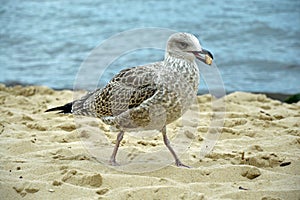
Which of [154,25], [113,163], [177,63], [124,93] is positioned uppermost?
[177,63]

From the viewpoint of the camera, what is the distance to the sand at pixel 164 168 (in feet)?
12.1

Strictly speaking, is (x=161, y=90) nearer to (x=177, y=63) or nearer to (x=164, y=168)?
(x=177, y=63)

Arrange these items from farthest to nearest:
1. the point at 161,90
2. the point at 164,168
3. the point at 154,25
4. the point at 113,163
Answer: the point at 154,25 < the point at 113,163 < the point at 164,168 < the point at 161,90

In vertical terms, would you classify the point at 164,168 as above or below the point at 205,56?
below

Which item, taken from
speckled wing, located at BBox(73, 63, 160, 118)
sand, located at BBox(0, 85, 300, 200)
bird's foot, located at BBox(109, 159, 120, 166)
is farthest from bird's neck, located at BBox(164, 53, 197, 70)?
bird's foot, located at BBox(109, 159, 120, 166)

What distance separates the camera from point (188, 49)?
4.07 metres

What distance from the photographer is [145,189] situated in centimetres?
366

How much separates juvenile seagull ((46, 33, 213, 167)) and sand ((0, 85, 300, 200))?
1.25ft

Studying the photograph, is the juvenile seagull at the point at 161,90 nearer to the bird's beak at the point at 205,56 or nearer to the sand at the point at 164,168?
the bird's beak at the point at 205,56

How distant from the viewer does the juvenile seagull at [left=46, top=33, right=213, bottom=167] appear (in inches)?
158

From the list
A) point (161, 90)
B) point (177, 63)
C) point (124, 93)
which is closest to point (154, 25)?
point (124, 93)

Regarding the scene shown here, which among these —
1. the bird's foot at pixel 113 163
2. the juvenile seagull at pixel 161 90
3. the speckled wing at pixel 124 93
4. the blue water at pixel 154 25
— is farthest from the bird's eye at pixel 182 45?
the blue water at pixel 154 25

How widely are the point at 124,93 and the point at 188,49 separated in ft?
2.11

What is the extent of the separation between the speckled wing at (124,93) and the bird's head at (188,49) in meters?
0.23
